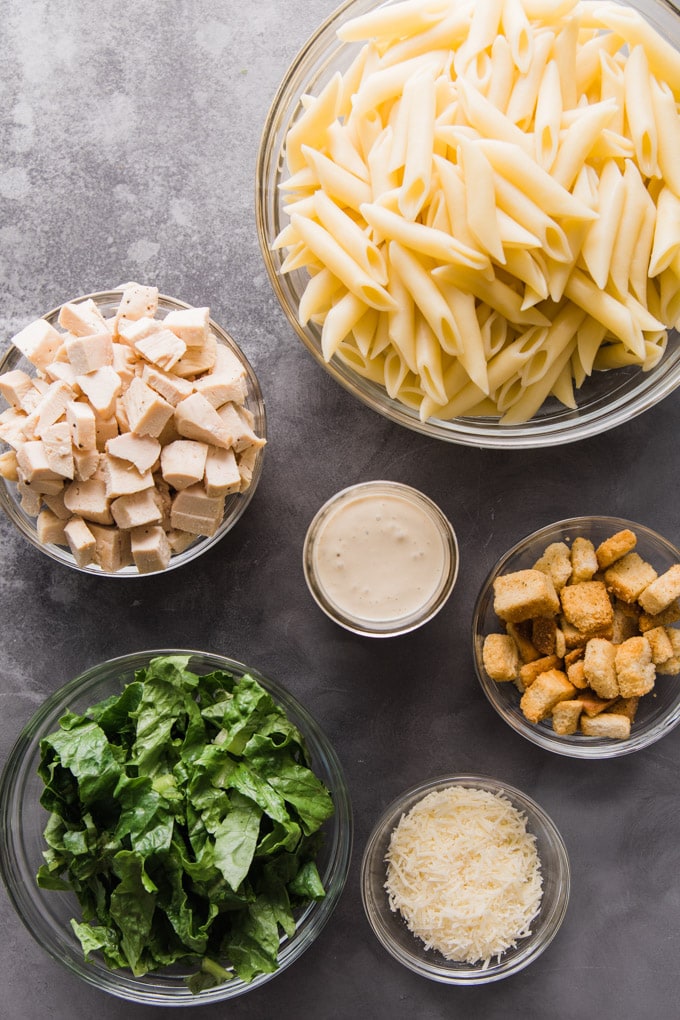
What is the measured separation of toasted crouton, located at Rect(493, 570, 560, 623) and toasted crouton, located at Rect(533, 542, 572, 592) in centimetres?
3

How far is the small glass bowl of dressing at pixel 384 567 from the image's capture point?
2.09 m

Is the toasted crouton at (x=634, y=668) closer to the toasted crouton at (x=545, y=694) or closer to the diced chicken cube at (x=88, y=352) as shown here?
the toasted crouton at (x=545, y=694)

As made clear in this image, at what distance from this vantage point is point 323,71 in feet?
6.22

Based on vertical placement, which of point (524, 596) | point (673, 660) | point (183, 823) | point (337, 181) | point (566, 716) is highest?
point (337, 181)

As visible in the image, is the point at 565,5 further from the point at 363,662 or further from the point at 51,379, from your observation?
the point at 363,662

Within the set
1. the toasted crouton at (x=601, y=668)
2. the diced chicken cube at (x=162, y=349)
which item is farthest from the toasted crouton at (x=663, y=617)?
the diced chicken cube at (x=162, y=349)

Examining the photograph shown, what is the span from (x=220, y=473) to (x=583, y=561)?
91 cm

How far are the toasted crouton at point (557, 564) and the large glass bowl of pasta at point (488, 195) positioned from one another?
0.42 meters

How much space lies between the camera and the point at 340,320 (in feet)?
5.62

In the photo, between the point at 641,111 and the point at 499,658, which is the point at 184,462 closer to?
the point at 499,658

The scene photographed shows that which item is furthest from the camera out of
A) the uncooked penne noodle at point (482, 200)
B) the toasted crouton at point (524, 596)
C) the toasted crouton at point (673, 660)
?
the toasted crouton at point (673, 660)

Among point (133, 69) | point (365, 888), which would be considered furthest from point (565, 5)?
point (365, 888)

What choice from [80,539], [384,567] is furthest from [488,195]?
[80,539]

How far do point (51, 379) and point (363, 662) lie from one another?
3.40ft
